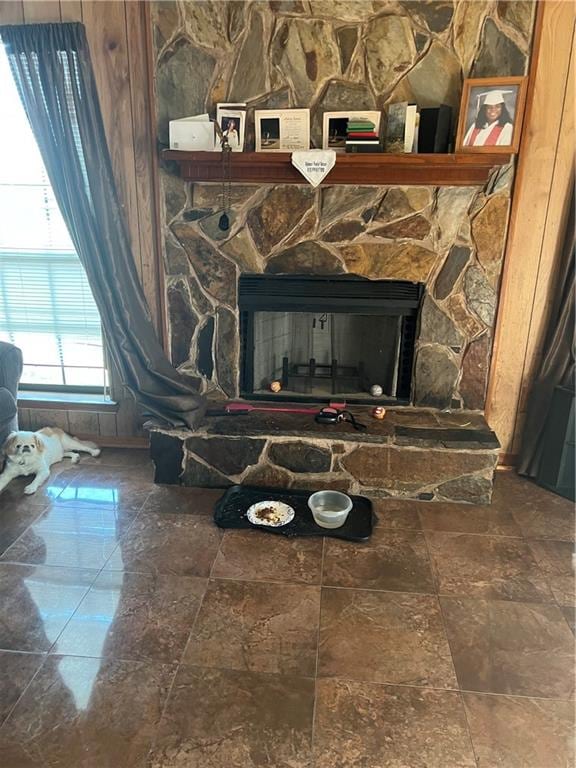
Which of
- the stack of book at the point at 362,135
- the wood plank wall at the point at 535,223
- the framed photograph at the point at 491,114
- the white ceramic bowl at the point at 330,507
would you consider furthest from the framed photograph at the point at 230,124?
the white ceramic bowl at the point at 330,507

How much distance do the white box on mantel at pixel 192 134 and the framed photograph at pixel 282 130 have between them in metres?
0.22

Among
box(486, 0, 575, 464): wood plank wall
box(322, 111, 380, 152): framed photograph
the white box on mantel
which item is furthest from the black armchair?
box(486, 0, 575, 464): wood plank wall

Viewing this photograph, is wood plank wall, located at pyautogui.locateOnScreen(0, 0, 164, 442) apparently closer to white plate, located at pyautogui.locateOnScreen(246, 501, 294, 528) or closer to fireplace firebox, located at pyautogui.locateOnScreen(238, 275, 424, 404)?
fireplace firebox, located at pyautogui.locateOnScreen(238, 275, 424, 404)

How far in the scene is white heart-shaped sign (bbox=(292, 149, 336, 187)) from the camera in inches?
94.3

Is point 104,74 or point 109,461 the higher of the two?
point 104,74

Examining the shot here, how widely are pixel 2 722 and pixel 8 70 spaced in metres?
2.78

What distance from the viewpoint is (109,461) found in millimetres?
2957

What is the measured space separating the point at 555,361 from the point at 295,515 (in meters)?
1.48

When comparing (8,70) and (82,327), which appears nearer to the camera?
(8,70)

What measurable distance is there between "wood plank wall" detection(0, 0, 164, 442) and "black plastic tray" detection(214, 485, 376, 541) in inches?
39.0

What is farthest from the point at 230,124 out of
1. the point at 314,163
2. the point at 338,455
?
the point at 338,455

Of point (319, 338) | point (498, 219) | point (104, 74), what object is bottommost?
point (319, 338)

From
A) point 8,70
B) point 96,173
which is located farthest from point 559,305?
point 8,70

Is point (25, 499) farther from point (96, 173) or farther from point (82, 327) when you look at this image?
point (96, 173)
